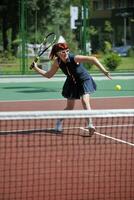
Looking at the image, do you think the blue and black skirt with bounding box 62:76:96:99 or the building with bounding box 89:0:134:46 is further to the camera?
the building with bounding box 89:0:134:46

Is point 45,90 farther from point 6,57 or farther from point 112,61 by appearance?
point 6,57

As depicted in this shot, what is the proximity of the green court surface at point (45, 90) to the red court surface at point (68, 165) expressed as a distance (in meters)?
6.50

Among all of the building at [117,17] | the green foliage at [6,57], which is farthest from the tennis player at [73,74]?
the building at [117,17]

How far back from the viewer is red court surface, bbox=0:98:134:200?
18.6 feet

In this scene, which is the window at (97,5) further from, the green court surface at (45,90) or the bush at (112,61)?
the green court surface at (45,90)

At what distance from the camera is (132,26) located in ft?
234

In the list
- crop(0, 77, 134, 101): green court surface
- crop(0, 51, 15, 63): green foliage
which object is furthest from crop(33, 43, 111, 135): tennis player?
crop(0, 51, 15, 63): green foliage

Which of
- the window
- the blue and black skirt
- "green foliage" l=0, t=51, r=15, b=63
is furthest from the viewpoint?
the window

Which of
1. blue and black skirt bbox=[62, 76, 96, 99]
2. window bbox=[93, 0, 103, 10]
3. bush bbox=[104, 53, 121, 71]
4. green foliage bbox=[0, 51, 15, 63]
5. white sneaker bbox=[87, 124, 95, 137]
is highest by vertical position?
window bbox=[93, 0, 103, 10]

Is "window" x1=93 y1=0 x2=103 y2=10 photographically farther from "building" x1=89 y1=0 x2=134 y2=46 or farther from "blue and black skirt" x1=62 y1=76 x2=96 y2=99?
"blue and black skirt" x1=62 y1=76 x2=96 y2=99

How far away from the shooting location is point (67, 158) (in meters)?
7.16

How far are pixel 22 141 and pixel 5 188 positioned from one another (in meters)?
2.65

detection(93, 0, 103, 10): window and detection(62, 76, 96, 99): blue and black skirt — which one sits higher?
detection(93, 0, 103, 10): window

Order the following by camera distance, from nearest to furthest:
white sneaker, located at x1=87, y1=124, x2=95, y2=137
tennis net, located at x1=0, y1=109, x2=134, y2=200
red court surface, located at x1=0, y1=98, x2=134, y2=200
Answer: tennis net, located at x1=0, y1=109, x2=134, y2=200
red court surface, located at x1=0, y1=98, x2=134, y2=200
white sneaker, located at x1=87, y1=124, x2=95, y2=137
